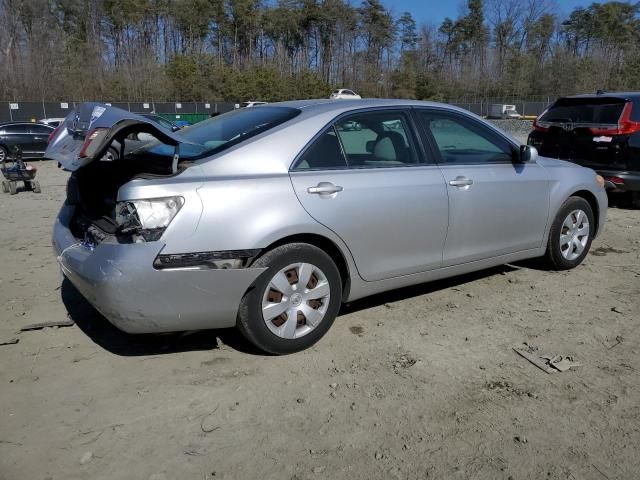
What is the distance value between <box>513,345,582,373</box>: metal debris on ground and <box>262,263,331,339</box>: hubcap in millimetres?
1340

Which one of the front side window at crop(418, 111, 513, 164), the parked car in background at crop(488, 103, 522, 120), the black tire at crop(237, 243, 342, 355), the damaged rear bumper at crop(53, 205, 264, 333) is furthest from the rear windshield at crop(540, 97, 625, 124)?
the parked car in background at crop(488, 103, 522, 120)

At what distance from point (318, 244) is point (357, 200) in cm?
39

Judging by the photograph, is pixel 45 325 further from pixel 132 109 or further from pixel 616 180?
pixel 132 109

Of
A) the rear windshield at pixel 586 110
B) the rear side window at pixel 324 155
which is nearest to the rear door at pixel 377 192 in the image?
the rear side window at pixel 324 155

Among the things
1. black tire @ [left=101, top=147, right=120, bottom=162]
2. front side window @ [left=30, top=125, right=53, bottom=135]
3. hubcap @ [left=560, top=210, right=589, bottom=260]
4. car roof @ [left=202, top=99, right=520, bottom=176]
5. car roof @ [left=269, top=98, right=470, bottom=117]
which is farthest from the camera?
front side window @ [left=30, top=125, right=53, bottom=135]

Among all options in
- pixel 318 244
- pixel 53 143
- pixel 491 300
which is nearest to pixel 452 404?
pixel 318 244

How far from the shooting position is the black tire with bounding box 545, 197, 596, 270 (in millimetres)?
5172

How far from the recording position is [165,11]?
70000 millimetres

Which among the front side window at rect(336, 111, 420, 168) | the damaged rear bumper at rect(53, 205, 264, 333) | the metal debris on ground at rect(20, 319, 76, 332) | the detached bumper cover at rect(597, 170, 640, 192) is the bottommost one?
the metal debris on ground at rect(20, 319, 76, 332)

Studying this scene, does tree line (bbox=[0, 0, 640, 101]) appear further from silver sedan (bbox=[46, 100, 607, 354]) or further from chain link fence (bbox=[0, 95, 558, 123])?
silver sedan (bbox=[46, 100, 607, 354])

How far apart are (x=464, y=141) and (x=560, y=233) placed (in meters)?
1.38

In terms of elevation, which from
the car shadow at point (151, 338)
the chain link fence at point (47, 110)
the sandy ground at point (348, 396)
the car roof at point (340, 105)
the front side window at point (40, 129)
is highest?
the chain link fence at point (47, 110)

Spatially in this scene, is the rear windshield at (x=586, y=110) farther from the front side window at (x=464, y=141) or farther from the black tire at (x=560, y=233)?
the front side window at (x=464, y=141)

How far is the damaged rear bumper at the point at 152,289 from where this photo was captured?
10.2 feet
